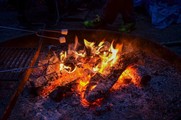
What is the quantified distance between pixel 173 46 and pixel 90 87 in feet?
7.85

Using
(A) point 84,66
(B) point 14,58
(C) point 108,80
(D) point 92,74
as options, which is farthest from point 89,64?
(B) point 14,58

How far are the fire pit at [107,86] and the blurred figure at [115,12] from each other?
1670 millimetres

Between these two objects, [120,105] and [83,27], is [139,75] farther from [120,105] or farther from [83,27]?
[83,27]

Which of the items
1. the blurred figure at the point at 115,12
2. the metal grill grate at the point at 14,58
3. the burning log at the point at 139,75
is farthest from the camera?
the blurred figure at the point at 115,12

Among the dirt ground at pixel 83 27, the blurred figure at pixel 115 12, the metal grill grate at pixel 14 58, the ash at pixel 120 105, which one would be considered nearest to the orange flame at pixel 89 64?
the ash at pixel 120 105

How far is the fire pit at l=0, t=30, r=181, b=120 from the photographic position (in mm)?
3031

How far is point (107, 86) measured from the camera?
319 centimetres

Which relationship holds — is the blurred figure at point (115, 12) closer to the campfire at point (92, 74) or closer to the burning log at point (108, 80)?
the campfire at point (92, 74)

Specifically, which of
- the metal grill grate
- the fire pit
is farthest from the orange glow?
the metal grill grate

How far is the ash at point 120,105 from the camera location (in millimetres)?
2963

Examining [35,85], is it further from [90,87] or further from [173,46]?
[173,46]

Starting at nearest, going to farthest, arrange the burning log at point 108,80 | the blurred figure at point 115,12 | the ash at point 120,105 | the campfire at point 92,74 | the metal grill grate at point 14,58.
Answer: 1. the ash at point 120,105
2. the burning log at point 108,80
3. the campfire at point 92,74
4. the metal grill grate at point 14,58
5. the blurred figure at point 115,12

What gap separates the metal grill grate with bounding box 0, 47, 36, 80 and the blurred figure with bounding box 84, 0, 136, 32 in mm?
2261

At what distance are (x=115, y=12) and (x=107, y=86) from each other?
330cm
